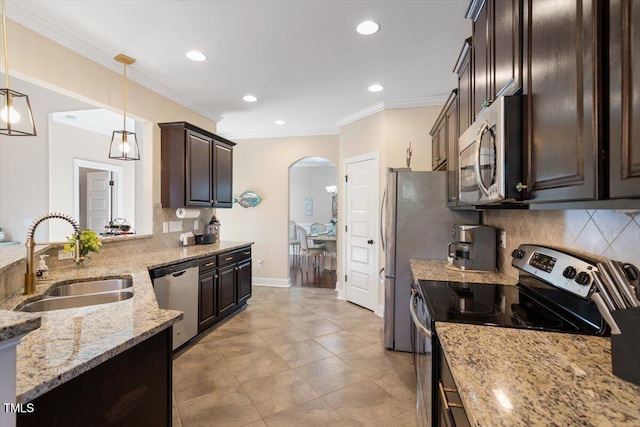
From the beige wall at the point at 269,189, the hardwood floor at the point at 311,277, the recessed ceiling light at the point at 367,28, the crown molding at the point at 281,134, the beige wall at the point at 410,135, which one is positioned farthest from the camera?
the hardwood floor at the point at 311,277

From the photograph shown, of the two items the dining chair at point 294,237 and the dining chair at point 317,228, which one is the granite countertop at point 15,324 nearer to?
the dining chair at point 294,237

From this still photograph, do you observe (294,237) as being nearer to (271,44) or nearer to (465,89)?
(271,44)

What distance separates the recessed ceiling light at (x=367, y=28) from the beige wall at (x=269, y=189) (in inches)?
112

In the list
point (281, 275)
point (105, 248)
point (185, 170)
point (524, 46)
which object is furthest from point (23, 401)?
point (281, 275)

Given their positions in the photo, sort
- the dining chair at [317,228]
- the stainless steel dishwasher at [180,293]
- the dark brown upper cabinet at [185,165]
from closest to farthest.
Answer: the stainless steel dishwasher at [180,293] → the dark brown upper cabinet at [185,165] → the dining chair at [317,228]

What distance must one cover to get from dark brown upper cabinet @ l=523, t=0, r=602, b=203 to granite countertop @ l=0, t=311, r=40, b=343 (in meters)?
1.25

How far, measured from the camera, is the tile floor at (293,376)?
2010mm

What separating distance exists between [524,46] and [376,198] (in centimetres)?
297

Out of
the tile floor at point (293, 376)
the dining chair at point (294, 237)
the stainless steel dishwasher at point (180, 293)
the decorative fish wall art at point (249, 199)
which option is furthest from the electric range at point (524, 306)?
the dining chair at point (294, 237)

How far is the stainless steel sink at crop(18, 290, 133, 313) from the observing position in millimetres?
1646

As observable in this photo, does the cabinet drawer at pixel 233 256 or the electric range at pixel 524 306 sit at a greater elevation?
the electric range at pixel 524 306

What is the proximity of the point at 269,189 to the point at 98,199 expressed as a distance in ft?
10.3

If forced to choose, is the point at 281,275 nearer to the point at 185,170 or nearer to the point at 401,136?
the point at 185,170

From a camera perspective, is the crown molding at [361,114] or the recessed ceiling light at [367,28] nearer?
the recessed ceiling light at [367,28]
